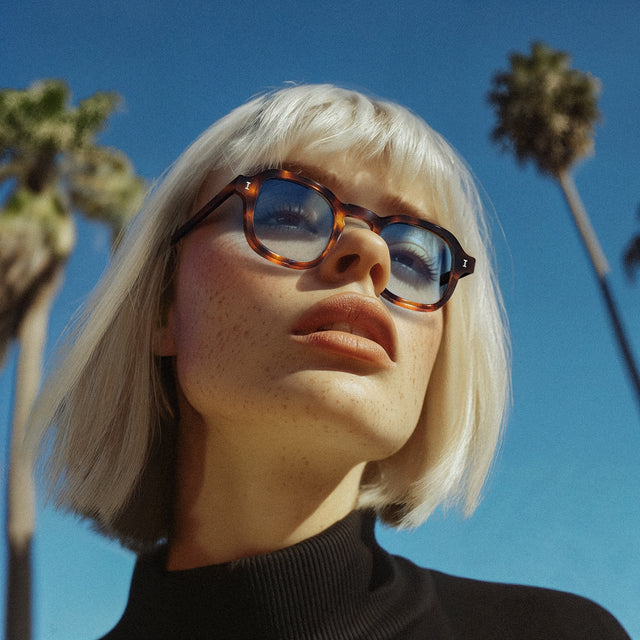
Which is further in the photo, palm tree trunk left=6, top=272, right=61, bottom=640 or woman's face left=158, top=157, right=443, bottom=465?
palm tree trunk left=6, top=272, right=61, bottom=640

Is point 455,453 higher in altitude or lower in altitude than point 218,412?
lower

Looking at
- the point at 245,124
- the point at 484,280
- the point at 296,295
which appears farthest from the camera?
the point at 484,280

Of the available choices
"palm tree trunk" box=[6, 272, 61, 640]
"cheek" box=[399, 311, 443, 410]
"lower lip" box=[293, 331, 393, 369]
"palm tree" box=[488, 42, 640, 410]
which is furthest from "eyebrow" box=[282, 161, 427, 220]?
"palm tree" box=[488, 42, 640, 410]

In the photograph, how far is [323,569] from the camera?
5.12 ft

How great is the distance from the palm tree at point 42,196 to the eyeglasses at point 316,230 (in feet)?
26.6

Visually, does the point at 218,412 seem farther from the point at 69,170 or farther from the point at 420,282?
the point at 69,170

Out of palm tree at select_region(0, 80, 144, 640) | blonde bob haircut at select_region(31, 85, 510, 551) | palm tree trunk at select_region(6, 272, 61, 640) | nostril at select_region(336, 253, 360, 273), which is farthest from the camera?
palm tree at select_region(0, 80, 144, 640)

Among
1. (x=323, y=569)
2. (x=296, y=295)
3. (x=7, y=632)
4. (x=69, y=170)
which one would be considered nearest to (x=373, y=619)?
(x=323, y=569)

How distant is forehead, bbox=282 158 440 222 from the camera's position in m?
1.59

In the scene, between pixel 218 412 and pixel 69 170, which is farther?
pixel 69 170

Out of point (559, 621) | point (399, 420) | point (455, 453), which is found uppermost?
point (399, 420)

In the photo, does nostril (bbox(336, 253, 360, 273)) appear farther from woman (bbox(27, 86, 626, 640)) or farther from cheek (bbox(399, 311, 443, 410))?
cheek (bbox(399, 311, 443, 410))

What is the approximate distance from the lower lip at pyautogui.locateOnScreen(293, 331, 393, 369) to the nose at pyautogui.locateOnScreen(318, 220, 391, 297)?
147mm

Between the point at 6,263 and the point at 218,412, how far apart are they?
356 inches
